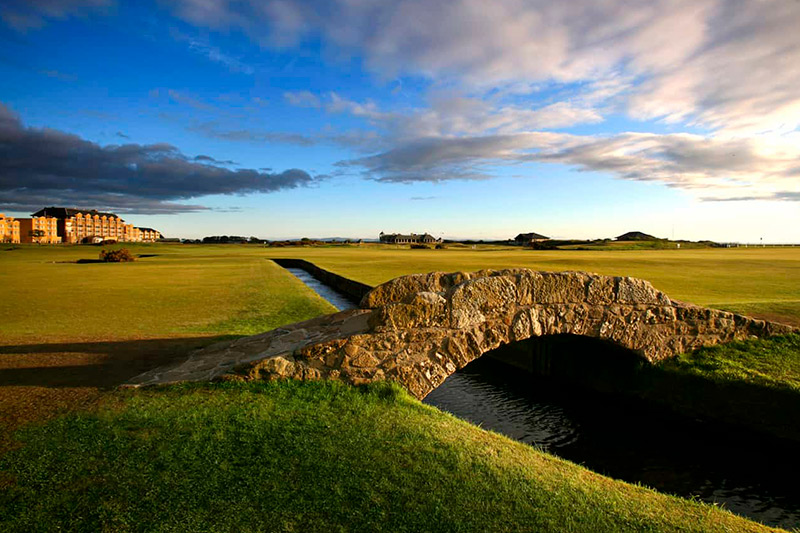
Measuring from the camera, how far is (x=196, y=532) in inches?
194

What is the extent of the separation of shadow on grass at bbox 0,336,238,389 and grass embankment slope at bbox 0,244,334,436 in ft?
0.07

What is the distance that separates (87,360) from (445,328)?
8.97 metres

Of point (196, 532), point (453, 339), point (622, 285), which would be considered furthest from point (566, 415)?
point (196, 532)

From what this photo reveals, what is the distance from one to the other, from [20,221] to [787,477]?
590ft

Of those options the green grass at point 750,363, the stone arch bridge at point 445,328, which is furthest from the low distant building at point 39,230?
the green grass at point 750,363

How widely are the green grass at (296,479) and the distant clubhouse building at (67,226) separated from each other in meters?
149

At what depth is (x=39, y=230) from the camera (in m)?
137

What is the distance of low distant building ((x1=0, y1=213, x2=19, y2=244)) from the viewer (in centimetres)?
13312

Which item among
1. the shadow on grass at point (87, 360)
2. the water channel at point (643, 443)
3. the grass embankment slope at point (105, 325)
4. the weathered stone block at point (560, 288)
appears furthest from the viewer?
the weathered stone block at point (560, 288)

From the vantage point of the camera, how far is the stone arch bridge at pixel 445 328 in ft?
30.0

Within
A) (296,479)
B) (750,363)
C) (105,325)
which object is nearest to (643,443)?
(750,363)

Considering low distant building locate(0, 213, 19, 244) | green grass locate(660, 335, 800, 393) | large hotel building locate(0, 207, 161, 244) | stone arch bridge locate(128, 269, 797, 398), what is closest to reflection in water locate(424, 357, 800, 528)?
green grass locate(660, 335, 800, 393)

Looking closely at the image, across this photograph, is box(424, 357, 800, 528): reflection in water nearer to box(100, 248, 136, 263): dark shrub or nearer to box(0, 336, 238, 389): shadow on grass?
box(0, 336, 238, 389): shadow on grass

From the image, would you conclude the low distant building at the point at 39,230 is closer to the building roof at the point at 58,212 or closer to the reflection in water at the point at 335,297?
the building roof at the point at 58,212
